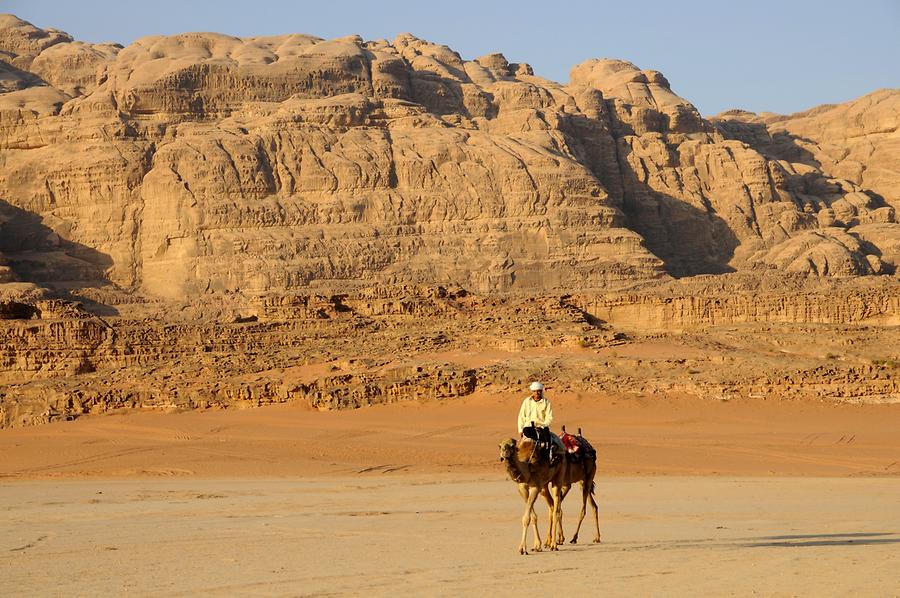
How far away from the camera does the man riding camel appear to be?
14508mm

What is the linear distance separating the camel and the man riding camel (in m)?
0.09

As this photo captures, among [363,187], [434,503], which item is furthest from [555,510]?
[363,187]

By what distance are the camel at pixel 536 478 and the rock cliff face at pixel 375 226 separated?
18924mm

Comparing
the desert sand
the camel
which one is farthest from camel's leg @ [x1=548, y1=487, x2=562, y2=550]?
the desert sand

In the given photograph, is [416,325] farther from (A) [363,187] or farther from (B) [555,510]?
(A) [363,187]

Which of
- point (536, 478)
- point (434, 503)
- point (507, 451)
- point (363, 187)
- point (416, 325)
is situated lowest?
point (434, 503)

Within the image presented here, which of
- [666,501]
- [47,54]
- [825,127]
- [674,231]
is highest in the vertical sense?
[47,54]

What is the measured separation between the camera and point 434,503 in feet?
65.6

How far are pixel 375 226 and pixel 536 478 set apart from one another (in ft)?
213

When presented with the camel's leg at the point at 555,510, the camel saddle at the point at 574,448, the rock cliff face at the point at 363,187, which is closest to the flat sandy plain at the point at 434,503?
the camel's leg at the point at 555,510

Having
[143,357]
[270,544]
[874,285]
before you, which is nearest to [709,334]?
[874,285]

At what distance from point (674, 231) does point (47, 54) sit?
51.7 m

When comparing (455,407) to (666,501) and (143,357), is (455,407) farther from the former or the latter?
(666,501)

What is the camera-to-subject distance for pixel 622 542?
1528cm
